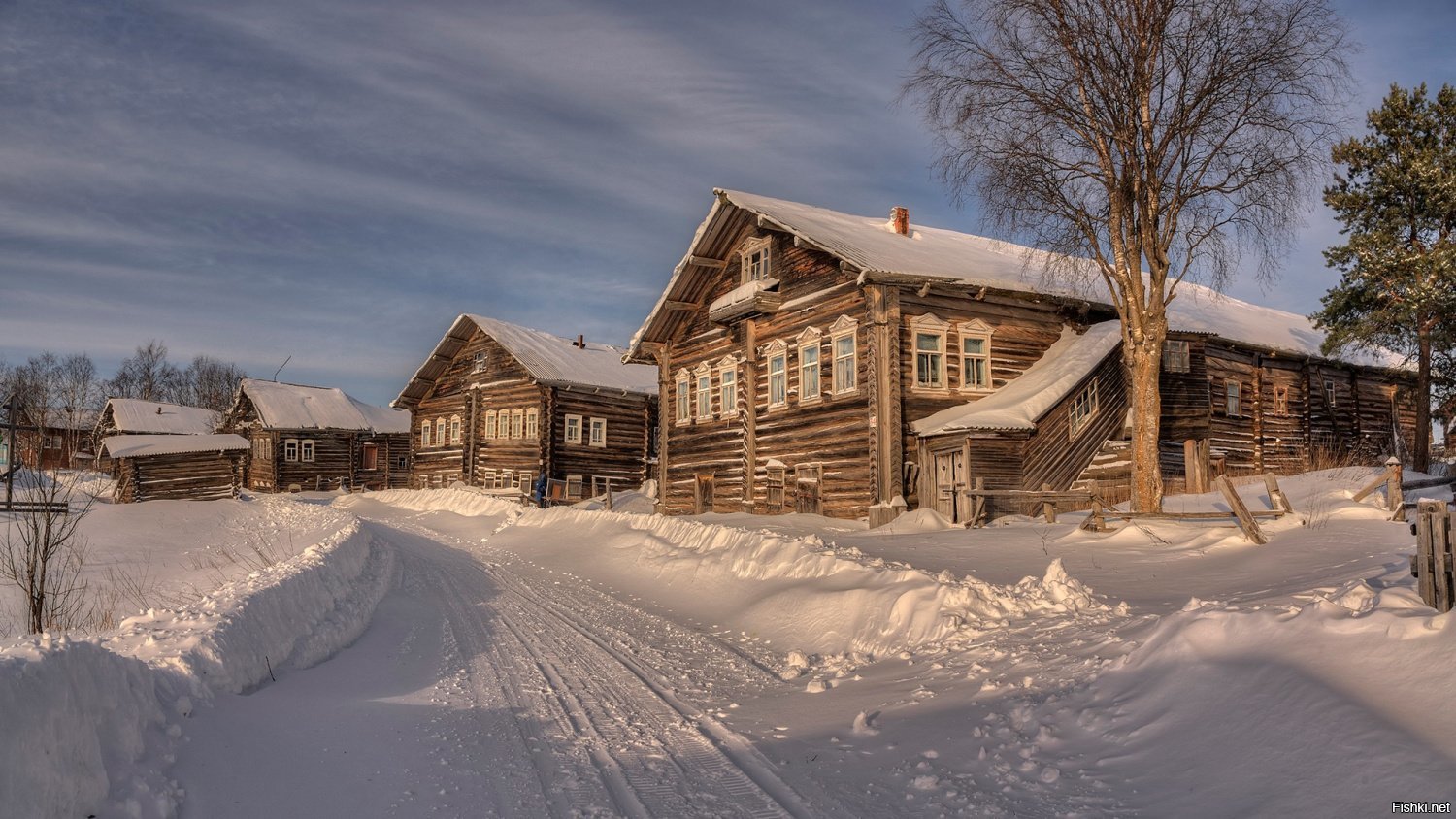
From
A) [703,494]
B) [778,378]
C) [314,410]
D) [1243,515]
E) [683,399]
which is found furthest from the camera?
[314,410]

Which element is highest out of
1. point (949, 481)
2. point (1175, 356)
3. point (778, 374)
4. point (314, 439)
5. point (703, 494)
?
point (1175, 356)

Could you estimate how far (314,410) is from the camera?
5594 centimetres

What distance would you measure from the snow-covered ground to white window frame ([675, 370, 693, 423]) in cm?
1652

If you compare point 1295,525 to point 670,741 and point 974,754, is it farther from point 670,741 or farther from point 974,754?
point 670,741

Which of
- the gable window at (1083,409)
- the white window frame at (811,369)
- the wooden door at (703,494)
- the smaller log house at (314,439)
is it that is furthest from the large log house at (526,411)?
the gable window at (1083,409)

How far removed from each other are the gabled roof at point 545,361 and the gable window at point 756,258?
1546cm

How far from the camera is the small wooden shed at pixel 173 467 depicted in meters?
48.6

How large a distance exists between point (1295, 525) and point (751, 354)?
49.9ft

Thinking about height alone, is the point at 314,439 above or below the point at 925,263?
below

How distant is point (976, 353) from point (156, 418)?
58.6 meters

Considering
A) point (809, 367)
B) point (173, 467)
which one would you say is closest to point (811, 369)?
point (809, 367)

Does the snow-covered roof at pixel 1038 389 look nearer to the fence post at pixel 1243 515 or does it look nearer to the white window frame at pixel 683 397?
the fence post at pixel 1243 515

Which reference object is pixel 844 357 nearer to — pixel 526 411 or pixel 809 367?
pixel 809 367

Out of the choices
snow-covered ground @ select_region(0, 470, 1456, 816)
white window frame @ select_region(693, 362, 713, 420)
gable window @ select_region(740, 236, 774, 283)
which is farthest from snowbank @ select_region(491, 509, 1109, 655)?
gable window @ select_region(740, 236, 774, 283)
